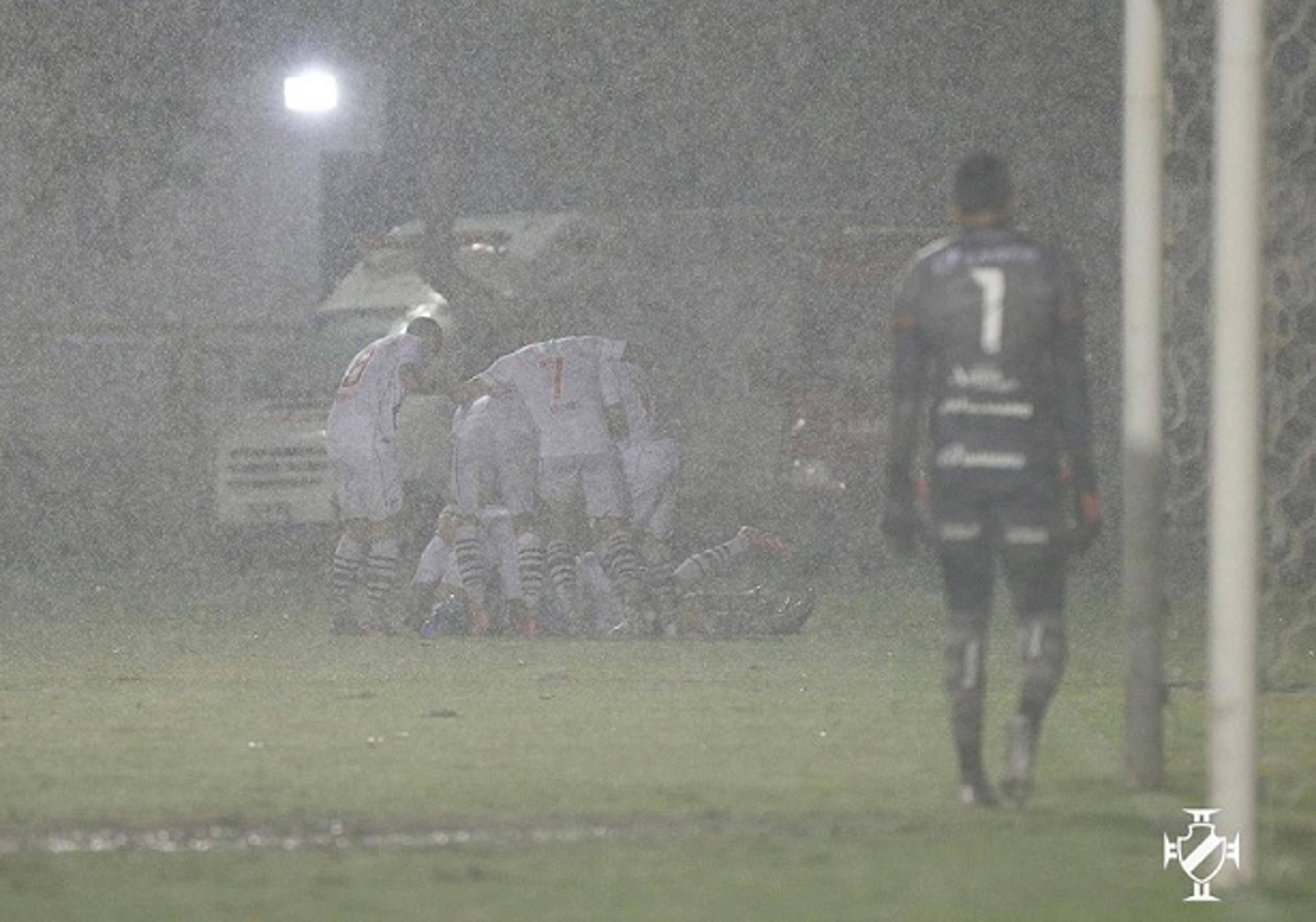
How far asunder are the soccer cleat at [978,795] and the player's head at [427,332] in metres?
9.07

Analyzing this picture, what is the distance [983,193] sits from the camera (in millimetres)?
8867

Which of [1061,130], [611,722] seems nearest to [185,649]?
[611,722]

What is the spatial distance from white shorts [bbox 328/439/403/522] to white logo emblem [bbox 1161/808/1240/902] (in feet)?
32.1

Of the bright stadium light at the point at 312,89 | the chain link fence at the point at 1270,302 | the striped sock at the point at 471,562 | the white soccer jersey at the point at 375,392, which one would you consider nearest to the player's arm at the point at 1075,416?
the chain link fence at the point at 1270,302

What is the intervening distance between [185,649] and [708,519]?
831 centimetres

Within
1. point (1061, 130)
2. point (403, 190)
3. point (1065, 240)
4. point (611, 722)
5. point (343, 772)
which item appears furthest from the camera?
point (403, 190)

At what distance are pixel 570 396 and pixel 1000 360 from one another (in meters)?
8.60

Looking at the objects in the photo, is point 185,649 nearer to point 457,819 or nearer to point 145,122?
point 457,819

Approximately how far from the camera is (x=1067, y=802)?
352 inches

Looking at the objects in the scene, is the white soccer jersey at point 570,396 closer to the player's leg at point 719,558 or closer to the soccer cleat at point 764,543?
the player's leg at point 719,558

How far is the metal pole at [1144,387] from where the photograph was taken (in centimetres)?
931

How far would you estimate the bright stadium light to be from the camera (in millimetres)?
31500

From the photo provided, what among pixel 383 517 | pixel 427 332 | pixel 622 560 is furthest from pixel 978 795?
pixel 427 332

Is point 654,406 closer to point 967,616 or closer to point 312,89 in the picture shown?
point 967,616
